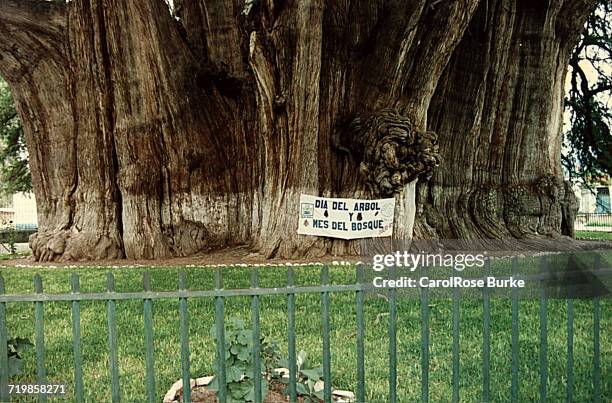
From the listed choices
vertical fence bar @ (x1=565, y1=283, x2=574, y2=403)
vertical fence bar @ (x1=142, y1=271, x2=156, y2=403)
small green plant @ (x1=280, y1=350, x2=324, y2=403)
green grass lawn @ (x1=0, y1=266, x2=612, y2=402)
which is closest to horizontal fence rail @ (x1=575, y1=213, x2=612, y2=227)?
green grass lawn @ (x1=0, y1=266, x2=612, y2=402)

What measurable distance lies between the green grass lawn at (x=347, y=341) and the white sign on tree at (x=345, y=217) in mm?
2376

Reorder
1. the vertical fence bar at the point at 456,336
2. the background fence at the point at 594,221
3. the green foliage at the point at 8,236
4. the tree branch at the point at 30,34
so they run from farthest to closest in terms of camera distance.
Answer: the background fence at the point at 594,221
the green foliage at the point at 8,236
the tree branch at the point at 30,34
the vertical fence bar at the point at 456,336

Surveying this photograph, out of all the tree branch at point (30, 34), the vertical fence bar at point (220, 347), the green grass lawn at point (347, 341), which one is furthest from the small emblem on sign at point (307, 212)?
the vertical fence bar at point (220, 347)

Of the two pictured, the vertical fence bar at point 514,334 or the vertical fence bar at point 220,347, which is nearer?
the vertical fence bar at point 220,347

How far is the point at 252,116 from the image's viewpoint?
1217 centimetres

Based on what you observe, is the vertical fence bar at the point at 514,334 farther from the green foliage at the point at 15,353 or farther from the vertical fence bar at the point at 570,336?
the green foliage at the point at 15,353

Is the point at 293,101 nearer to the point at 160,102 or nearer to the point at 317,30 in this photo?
the point at 317,30

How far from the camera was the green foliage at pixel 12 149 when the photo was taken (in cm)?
1995

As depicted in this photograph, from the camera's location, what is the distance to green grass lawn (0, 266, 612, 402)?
4793 millimetres

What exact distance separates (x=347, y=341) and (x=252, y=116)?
696 centimetres

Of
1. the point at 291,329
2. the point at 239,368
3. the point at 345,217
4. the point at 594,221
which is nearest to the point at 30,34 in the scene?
the point at 345,217

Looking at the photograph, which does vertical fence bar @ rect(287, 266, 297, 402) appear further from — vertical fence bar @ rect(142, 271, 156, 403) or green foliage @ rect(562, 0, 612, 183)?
green foliage @ rect(562, 0, 612, 183)

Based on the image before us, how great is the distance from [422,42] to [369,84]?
1096 mm

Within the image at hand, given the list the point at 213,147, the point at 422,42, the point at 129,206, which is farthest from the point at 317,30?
the point at 129,206
